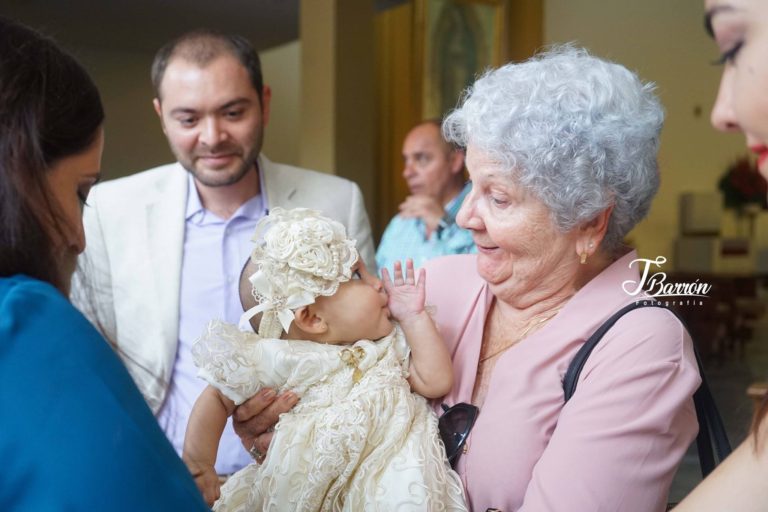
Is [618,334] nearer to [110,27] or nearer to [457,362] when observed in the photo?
[457,362]

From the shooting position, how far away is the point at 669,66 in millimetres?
11758

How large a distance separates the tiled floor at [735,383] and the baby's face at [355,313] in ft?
11.4

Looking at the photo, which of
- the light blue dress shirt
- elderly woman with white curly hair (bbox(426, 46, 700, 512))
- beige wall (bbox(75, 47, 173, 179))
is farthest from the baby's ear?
beige wall (bbox(75, 47, 173, 179))

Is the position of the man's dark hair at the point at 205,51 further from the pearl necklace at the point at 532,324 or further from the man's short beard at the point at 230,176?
the pearl necklace at the point at 532,324

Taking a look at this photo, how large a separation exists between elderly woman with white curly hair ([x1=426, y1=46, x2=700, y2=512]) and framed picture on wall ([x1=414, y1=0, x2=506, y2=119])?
673 cm

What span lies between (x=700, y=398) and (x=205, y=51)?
90.7 inches

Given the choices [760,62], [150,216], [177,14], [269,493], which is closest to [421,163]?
[150,216]

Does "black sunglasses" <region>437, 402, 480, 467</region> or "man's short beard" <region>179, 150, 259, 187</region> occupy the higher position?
"man's short beard" <region>179, 150, 259, 187</region>

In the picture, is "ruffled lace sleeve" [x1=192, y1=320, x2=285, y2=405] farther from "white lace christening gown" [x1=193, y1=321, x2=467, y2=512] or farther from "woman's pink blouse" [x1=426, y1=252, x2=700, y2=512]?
"woman's pink blouse" [x1=426, y1=252, x2=700, y2=512]

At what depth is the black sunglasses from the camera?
5.96 ft

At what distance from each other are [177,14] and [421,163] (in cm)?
544

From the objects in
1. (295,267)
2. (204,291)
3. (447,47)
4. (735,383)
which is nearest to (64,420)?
(295,267)

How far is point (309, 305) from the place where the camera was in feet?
6.39

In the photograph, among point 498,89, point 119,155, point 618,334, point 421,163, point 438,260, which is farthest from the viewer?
point 119,155
